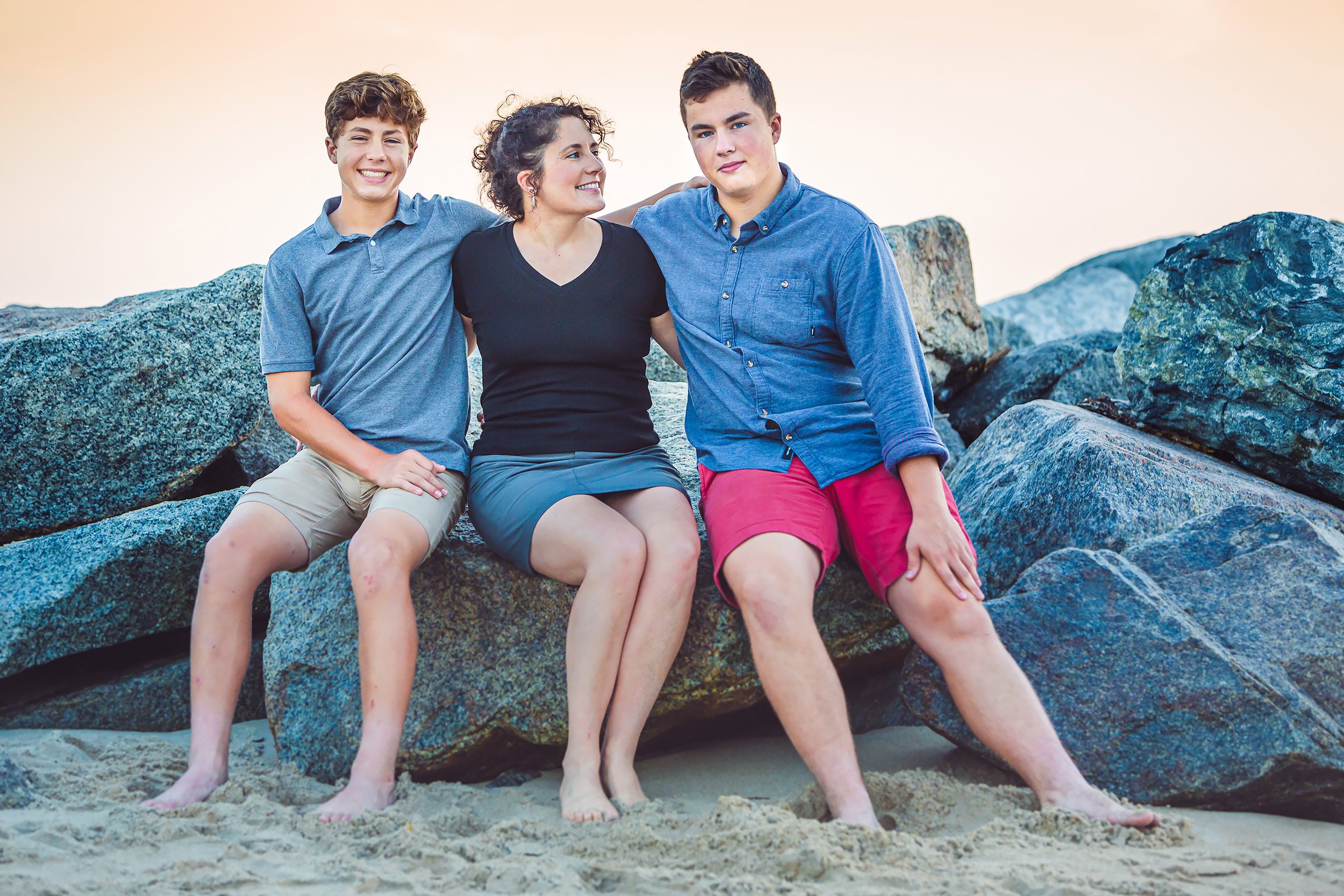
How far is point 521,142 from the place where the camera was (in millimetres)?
3830

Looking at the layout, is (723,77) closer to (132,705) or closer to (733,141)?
(733,141)

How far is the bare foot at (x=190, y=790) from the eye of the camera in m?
2.95

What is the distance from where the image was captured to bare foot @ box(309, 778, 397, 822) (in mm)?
2922

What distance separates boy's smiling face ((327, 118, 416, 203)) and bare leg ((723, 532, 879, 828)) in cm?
187

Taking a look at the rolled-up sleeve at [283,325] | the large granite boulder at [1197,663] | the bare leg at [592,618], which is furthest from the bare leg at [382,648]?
the large granite boulder at [1197,663]

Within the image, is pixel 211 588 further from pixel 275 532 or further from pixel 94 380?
pixel 94 380

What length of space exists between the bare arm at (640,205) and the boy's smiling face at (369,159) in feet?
2.64

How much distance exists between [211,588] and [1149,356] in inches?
151

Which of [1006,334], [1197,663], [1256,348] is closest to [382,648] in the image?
[1197,663]

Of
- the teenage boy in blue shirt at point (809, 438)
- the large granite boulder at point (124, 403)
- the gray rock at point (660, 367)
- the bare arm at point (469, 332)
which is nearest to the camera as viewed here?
the teenage boy in blue shirt at point (809, 438)

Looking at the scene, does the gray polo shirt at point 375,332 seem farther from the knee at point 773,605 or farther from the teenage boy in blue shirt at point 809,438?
the knee at point 773,605

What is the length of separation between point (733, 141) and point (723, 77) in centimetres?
22

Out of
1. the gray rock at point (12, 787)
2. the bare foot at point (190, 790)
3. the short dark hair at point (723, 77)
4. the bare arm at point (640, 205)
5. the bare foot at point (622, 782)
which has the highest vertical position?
the short dark hair at point (723, 77)

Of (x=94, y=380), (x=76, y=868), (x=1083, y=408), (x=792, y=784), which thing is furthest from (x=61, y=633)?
(x=1083, y=408)
